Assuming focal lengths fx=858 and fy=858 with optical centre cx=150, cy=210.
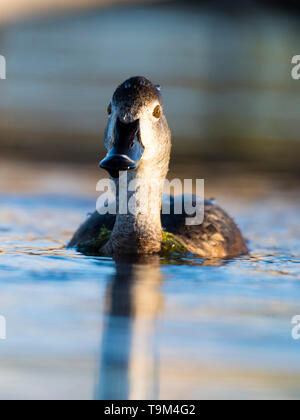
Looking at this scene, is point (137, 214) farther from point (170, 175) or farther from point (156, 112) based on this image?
point (170, 175)

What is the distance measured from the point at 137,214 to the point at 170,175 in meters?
5.81

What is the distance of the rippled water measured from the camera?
173 inches

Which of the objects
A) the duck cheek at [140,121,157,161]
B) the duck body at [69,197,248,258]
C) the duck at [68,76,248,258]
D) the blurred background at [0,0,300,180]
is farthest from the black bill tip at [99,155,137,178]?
the blurred background at [0,0,300,180]

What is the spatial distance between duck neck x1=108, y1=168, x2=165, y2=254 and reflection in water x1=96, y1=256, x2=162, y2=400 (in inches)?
16.0

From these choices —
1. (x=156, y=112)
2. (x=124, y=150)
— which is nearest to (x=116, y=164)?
(x=124, y=150)

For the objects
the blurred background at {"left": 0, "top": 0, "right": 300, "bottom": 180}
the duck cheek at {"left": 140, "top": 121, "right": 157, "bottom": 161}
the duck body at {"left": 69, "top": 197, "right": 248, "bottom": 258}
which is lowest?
the duck body at {"left": 69, "top": 197, "right": 248, "bottom": 258}

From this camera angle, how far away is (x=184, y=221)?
805 cm

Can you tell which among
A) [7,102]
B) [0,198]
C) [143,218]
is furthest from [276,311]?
[7,102]

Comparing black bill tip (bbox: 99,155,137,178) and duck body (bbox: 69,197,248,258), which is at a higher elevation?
black bill tip (bbox: 99,155,137,178)

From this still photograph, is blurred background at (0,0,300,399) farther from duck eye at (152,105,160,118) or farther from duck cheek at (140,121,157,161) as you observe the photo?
duck eye at (152,105,160,118)

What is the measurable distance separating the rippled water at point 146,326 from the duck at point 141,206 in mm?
244

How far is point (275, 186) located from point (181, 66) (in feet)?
32.0

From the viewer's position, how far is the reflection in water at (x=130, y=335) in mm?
4379
